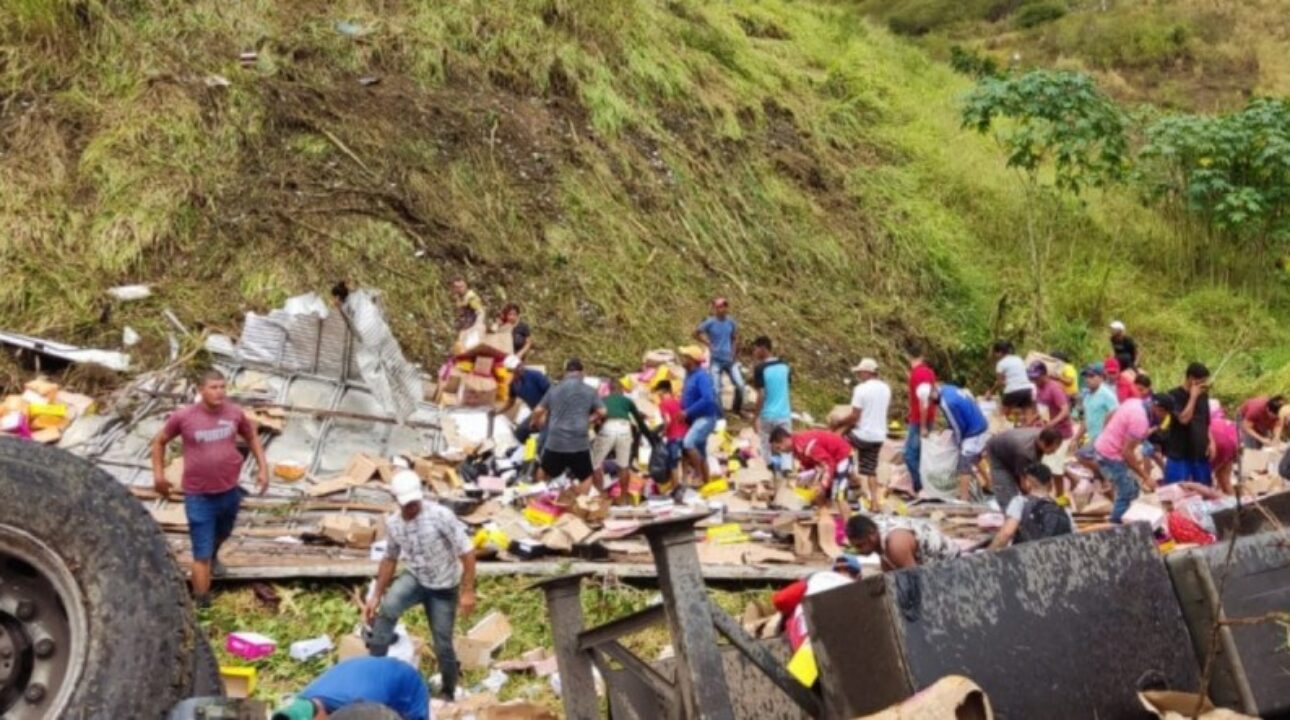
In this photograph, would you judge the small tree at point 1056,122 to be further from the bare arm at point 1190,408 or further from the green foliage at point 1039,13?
the green foliage at point 1039,13

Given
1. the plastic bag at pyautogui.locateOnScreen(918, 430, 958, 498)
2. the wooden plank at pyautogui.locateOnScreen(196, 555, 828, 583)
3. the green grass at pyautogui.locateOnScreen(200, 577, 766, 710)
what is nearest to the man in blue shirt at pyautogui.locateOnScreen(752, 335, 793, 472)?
the plastic bag at pyautogui.locateOnScreen(918, 430, 958, 498)

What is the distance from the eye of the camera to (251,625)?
7.29 metres

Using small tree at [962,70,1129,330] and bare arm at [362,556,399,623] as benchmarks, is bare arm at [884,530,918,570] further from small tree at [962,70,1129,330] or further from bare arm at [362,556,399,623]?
small tree at [962,70,1129,330]

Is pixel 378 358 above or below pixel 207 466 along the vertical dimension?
above

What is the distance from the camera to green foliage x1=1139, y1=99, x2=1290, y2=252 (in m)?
17.0

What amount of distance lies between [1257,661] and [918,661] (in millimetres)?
867

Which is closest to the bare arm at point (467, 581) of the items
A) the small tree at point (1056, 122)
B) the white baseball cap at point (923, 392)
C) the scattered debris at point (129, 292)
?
the white baseball cap at point (923, 392)

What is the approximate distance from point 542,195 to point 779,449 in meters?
6.47

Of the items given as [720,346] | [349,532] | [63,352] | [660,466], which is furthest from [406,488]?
[720,346]

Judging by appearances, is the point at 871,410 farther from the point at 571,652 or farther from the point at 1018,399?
the point at 571,652

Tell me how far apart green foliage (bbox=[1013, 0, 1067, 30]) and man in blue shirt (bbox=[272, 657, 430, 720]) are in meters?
36.2

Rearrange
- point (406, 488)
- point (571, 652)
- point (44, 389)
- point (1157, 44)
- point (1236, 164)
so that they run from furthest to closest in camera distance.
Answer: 1. point (1157, 44)
2. point (1236, 164)
3. point (44, 389)
4. point (406, 488)
5. point (571, 652)

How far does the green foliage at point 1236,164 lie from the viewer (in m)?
17.0

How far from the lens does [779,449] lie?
10.2 metres
